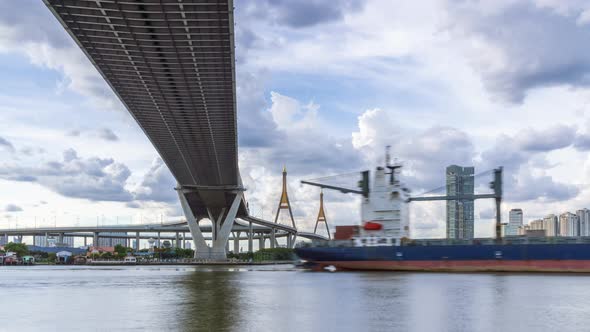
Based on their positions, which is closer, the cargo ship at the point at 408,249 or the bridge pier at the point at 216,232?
the cargo ship at the point at 408,249

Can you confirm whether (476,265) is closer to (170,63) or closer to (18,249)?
(170,63)

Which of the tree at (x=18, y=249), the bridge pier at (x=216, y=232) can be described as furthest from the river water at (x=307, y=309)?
the tree at (x=18, y=249)

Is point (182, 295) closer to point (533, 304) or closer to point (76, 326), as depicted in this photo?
point (76, 326)

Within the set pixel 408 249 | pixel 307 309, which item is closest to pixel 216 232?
pixel 408 249

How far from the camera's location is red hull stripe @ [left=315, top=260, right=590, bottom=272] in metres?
59.1

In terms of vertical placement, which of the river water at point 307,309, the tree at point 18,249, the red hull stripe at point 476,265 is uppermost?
the river water at point 307,309

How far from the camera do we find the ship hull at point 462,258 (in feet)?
194

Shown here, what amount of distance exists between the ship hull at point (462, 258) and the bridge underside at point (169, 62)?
17.6m

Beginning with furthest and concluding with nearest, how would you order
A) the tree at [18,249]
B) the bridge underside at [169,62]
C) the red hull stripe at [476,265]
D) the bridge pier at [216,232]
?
the tree at [18,249] → the bridge pier at [216,232] → the red hull stripe at [476,265] → the bridge underside at [169,62]

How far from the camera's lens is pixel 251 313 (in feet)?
86.0

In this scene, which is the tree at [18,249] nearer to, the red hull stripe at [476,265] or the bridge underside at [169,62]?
the bridge underside at [169,62]

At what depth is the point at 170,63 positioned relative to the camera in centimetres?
5156

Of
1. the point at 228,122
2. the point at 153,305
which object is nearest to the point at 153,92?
the point at 228,122

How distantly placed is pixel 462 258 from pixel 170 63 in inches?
1255
